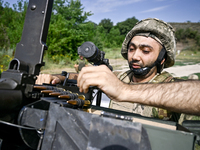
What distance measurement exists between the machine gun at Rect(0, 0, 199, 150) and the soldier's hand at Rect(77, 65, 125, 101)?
0.19 metres

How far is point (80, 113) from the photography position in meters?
0.85

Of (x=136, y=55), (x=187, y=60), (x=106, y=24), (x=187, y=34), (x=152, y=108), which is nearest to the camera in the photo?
(x=152, y=108)

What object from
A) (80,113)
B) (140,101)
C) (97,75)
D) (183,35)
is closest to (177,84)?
(140,101)

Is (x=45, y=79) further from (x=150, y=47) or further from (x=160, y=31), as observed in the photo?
(x=160, y=31)

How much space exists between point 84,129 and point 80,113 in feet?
0.30

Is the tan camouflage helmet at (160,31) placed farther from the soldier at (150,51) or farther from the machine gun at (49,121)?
the machine gun at (49,121)

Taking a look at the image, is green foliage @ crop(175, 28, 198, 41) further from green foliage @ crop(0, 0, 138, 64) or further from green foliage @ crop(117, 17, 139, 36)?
green foliage @ crop(0, 0, 138, 64)

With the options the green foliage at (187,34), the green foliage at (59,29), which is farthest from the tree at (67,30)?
the green foliage at (187,34)

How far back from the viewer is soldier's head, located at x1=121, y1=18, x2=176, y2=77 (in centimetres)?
249

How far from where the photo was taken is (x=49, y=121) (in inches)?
35.4

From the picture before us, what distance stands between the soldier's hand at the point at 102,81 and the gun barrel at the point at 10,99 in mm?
459

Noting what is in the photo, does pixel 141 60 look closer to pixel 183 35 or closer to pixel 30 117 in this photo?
pixel 30 117

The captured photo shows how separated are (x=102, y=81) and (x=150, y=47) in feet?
5.42

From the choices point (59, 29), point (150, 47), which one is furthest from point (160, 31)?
point (59, 29)
